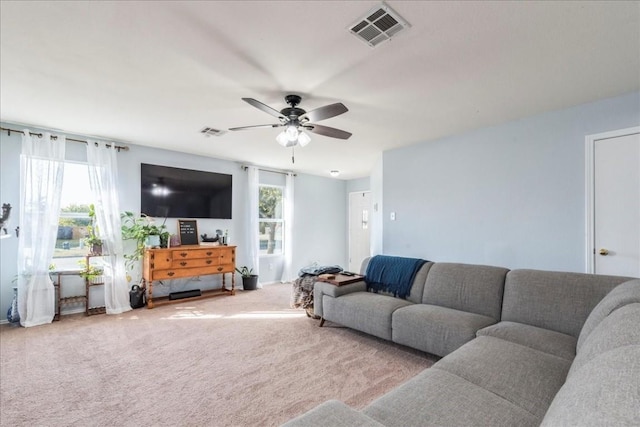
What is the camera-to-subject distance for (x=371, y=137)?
4062mm

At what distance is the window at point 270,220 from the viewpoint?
619 centimetres

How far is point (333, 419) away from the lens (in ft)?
3.64

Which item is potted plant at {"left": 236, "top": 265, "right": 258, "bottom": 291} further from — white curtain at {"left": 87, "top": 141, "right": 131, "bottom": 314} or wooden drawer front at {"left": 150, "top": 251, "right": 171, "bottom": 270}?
white curtain at {"left": 87, "top": 141, "right": 131, "bottom": 314}

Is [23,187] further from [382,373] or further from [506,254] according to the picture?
[506,254]

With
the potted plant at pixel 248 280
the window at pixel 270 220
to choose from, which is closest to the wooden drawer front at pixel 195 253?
the potted plant at pixel 248 280

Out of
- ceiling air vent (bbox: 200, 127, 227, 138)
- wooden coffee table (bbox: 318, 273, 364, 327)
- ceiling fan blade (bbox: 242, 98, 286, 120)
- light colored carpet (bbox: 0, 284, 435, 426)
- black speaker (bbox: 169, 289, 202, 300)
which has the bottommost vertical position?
light colored carpet (bbox: 0, 284, 435, 426)

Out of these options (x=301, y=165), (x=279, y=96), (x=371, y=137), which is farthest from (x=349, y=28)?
(x=301, y=165)

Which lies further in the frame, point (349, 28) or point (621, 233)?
point (621, 233)

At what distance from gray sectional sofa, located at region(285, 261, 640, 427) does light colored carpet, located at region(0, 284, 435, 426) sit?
39cm

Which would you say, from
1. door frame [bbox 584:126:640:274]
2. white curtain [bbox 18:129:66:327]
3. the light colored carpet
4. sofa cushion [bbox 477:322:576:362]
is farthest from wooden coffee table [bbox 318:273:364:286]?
white curtain [bbox 18:129:66:327]

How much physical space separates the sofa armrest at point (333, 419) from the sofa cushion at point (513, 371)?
0.67 m

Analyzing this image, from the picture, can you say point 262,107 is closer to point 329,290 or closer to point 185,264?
point 329,290

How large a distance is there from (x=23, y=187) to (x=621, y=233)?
656 centimetres

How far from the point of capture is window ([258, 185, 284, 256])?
244 inches
